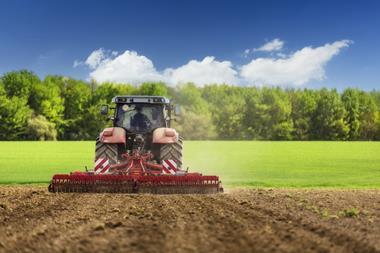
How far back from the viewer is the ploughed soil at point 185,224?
22.8 ft

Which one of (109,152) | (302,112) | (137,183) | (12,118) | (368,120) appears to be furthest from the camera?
(368,120)

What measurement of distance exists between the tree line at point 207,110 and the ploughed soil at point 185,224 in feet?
219

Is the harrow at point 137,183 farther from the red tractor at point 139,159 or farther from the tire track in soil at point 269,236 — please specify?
the tire track in soil at point 269,236

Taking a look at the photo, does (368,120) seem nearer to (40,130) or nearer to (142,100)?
(40,130)

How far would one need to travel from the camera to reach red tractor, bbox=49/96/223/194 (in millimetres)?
13977

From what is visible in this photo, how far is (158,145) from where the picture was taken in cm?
1608

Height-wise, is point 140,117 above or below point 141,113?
below

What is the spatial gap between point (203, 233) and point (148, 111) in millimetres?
9040

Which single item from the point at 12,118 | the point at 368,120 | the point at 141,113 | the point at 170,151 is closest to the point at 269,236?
the point at 170,151

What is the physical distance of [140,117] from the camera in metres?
16.4

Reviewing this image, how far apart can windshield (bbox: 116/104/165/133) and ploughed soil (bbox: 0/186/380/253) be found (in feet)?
11.0

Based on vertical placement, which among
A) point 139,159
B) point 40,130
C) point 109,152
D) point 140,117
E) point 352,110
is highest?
point 352,110

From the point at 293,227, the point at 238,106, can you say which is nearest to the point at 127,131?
the point at 293,227

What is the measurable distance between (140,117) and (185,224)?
26.2ft
